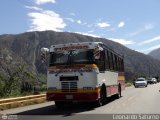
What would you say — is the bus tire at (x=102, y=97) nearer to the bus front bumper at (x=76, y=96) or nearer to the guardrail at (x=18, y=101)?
the bus front bumper at (x=76, y=96)

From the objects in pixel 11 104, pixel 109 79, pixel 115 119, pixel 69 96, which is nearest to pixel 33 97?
pixel 11 104

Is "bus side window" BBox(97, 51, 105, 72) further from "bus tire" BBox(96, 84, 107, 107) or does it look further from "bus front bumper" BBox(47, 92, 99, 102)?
"bus front bumper" BBox(47, 92, 99, 102)

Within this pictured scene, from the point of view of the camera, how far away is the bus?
1950 centimetres

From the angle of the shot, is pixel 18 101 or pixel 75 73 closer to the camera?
pixel 75 73

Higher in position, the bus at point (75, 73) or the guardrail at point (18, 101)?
the bus at point (75, 73)

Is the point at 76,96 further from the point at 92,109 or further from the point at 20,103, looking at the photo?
the point at 20,103

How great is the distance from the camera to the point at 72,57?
20.2m

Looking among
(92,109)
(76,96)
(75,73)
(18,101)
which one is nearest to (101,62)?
(75,73)

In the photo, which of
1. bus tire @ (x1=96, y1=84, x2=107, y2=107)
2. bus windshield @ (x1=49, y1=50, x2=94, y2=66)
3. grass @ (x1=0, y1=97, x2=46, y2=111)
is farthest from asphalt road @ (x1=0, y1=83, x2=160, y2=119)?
bus windshield @ (x1=49, y1=50, x2=94, y2=66)

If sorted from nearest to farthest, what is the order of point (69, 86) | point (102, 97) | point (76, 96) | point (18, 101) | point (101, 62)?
point (76, 96)
point (69, 86)
point (101, 62)
point (102, 97)
point (18, 101)

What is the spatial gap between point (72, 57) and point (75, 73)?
0.90 m

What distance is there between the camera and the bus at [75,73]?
19.5 metres

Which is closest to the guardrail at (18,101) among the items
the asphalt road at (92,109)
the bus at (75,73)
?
the asphalt road at (92,109)

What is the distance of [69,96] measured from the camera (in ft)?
64.0
